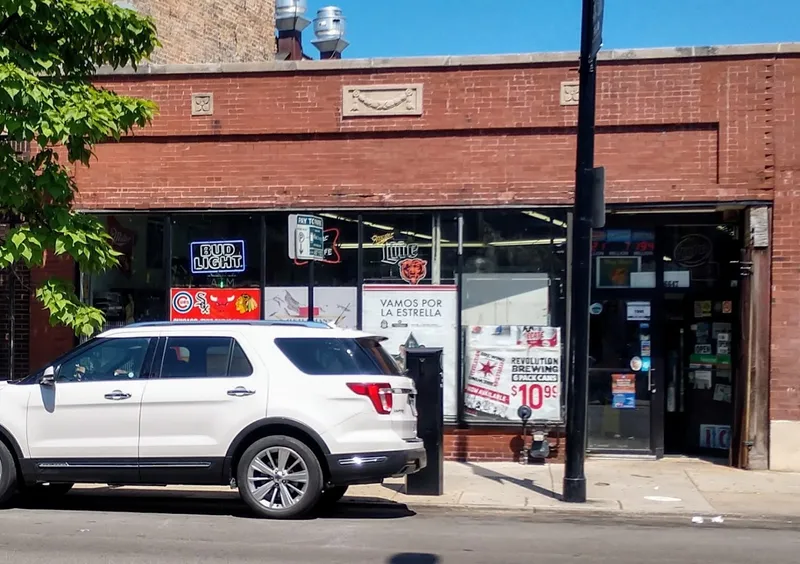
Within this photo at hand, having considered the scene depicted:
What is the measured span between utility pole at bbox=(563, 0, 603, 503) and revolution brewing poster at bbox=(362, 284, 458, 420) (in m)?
3.00

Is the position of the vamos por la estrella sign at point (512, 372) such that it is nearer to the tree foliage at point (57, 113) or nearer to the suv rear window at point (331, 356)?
the suv rear window at point (331, 356)

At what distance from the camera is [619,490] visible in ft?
34.9

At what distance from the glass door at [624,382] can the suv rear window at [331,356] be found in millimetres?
4769

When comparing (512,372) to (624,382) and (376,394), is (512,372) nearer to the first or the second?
(624,382)

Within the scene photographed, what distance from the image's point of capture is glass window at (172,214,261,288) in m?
13.1

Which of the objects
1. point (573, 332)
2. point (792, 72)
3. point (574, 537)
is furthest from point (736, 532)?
point (792, 72)

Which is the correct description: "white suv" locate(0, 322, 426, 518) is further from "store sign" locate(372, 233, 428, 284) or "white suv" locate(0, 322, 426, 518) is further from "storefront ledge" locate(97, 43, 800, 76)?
"storefront ledge" locate(97, 43, 800, 76)

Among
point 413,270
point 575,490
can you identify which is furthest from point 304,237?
point 575,490

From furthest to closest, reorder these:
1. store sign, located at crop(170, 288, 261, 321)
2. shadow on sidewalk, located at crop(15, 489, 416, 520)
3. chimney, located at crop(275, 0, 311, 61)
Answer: chimney, located at crop(275, 0, 311, 61), store sign, located at crop(170, 288, 261, 321), shadow on sidewalk, located at crop(15, 489, 416, 520)

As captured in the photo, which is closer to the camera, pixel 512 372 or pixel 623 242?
pixel 512 372

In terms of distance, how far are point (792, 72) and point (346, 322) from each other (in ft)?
21.1

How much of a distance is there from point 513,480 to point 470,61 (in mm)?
5355

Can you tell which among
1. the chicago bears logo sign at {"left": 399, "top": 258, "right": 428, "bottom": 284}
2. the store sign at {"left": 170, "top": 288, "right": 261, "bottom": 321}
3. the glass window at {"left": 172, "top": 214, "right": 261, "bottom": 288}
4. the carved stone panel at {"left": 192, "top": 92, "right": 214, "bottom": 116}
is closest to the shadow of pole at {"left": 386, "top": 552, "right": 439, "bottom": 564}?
the chicago bears logo sign at {"left": 399, "top": 258, "right": 428, "bottom": 284}

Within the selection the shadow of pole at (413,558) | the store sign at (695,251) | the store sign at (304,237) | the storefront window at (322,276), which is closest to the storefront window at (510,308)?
the storefront window at (322,276)
